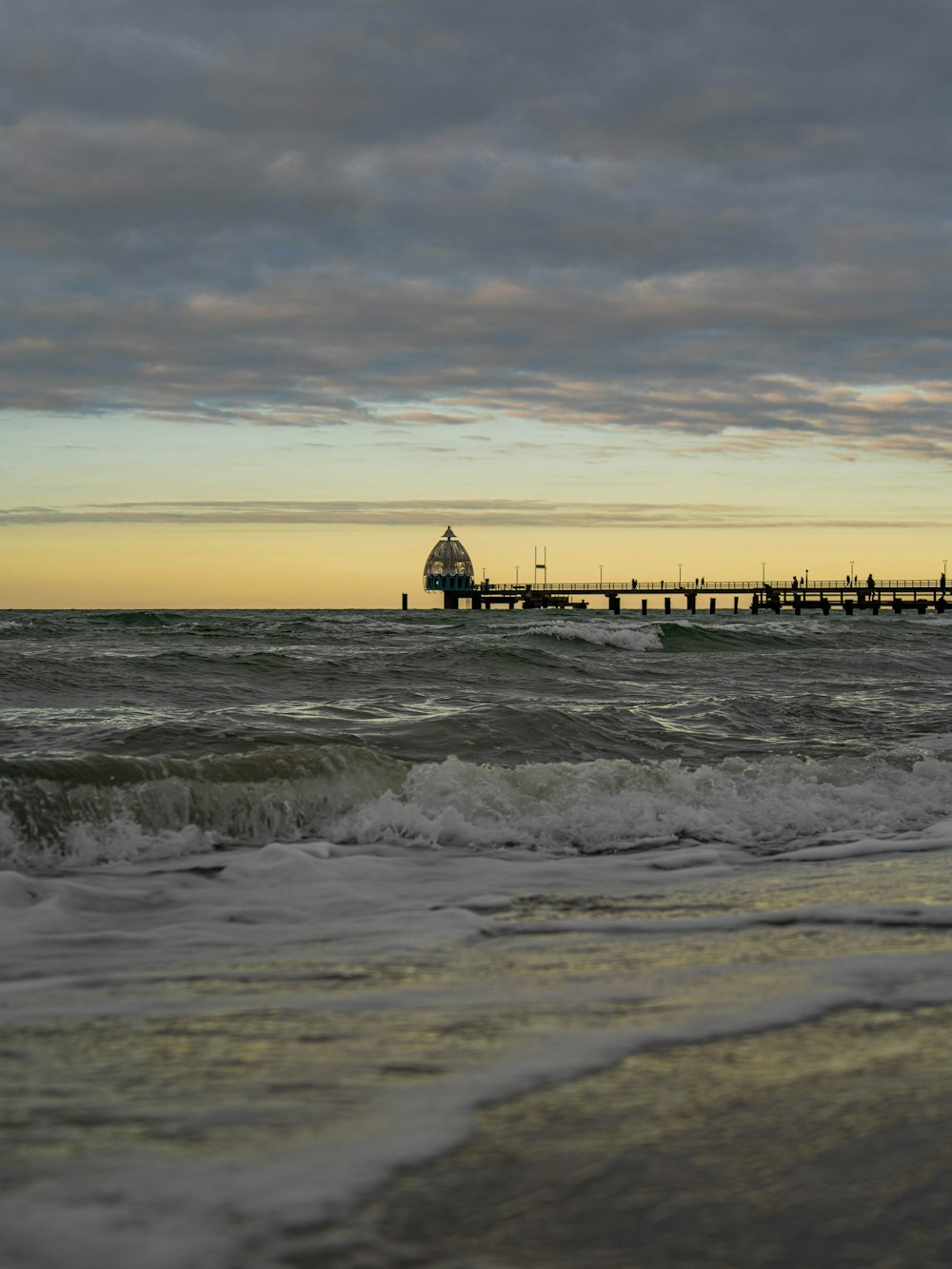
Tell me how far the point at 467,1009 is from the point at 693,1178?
1293 mm

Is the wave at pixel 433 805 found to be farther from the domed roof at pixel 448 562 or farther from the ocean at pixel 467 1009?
the domed roof at pixel 448 562

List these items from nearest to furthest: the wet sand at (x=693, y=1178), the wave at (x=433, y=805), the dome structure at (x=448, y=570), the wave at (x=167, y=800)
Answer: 1. the wet sand at (x=693, y=1178)
2. the wave at (x=167, y=800)
3. the wave at (x=433, y=805)
4. the dome structure at (x=448, y=570)

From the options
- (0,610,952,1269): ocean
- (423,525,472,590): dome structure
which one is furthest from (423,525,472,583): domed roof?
(0,610,952,1269): ocean

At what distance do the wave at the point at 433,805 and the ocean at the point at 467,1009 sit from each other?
0.10 feet

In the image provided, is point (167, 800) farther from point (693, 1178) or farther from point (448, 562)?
point (448, 562)

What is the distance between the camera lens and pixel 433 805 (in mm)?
7480

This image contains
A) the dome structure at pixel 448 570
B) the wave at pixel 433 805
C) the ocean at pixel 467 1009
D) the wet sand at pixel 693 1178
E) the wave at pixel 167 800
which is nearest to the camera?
the wet sand at pixel 693 1178

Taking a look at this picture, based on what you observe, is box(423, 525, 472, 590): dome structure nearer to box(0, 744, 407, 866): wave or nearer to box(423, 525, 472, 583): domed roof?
box(423, 525, 472, 583): domed roof

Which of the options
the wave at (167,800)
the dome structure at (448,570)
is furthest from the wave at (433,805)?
the dome structure at (448,570)

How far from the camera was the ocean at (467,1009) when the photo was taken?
211cm

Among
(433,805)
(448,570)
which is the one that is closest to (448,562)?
(448,570)

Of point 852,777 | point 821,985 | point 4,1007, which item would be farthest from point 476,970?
point 852,777

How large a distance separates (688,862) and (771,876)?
1.89 feet

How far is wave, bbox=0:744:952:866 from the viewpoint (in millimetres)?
6801
